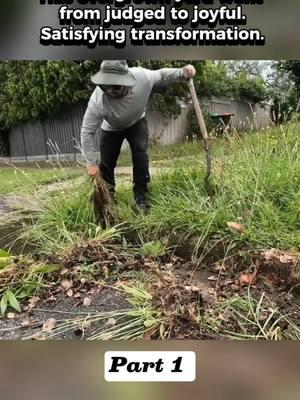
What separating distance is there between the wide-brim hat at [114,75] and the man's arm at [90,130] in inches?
1.7

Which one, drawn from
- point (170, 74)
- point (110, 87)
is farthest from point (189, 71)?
point (110, 87)

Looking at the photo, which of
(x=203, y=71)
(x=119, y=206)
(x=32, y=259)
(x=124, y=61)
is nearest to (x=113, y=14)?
(x=124, y=61)

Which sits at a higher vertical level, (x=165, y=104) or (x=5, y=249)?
(x=165, y=104)

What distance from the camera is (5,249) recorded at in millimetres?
1086

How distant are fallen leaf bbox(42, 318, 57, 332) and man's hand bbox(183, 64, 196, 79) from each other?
50 centimetres

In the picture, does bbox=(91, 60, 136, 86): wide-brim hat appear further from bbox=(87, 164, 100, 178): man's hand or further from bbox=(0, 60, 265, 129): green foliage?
bbox=(87, 164, 100, 178): man's hand

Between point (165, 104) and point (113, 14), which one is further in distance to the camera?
point (165, 104)

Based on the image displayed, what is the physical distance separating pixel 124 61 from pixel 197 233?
349 millimetres

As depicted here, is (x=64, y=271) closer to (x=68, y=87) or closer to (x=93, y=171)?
(x=93, y=171)

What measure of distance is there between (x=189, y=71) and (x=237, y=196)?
0.26 m

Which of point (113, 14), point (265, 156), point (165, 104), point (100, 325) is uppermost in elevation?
point (113, 14)

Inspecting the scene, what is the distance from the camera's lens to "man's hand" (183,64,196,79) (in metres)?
0.99

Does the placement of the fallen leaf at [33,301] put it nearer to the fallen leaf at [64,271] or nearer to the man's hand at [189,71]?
the fallen leaf at [64,271]

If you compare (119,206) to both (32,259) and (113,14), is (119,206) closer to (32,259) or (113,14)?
(32,259)
